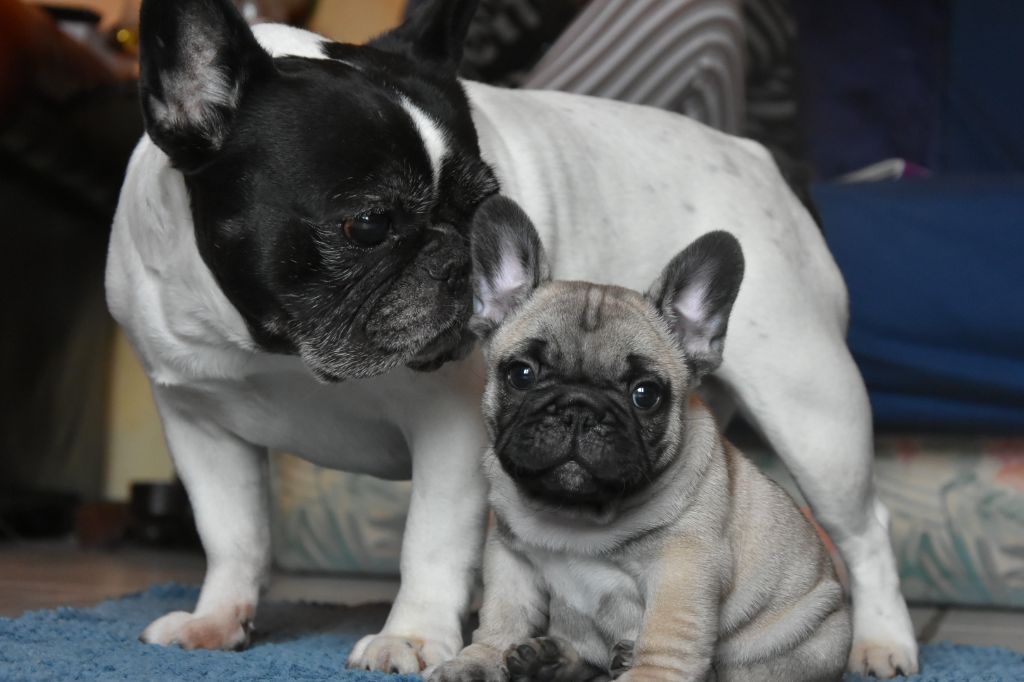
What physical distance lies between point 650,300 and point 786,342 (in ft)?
Result: 1.20

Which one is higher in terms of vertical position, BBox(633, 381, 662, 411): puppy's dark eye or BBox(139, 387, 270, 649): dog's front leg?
BBox(633, 381, 662, 411): puppy's dark eye

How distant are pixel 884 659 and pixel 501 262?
812 mm

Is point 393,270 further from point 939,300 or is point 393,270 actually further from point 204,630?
point 939,300

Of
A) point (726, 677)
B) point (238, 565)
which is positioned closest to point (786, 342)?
point (726, 677)

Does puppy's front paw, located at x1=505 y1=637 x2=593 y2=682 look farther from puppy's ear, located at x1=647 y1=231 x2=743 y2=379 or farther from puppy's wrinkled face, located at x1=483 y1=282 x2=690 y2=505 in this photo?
puppy's ear, located at x1=647 y1=231 x2=743 y2=379

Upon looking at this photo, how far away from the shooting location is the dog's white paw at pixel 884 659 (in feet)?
6.14

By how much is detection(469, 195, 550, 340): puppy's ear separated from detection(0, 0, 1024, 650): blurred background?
79 centimetres

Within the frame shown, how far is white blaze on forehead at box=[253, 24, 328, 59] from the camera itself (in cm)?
181

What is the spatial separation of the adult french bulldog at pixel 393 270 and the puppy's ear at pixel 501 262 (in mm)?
33

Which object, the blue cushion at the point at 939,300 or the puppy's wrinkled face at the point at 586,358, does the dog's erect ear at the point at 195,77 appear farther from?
the blue cushion at the point at 939,300

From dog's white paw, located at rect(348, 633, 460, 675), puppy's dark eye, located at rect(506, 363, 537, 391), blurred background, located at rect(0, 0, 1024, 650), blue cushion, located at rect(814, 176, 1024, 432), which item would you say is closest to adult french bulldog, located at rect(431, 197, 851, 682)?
puppy's dark eye, located at rect(506, 363, 537, 391)

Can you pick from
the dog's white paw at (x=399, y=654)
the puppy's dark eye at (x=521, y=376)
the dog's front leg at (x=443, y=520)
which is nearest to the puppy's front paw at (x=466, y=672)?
the dog's white paw at (x=399, y=654)

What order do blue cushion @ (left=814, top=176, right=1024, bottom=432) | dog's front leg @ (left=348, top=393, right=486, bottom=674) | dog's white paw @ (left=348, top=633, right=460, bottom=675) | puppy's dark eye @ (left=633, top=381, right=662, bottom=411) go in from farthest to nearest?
blue cushion @ (left=814, top=176, right=1024, bottom=432), dog's front leg @ (left=348, top=393, right=486, bottom=674), dog's white paw @ (left=348, top=633, right=460, bottom=675), puppy's dark eye @ (left=633, top=381, right=662, bottom=411)

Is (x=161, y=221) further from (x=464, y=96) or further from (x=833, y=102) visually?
(x=833, y=102)
